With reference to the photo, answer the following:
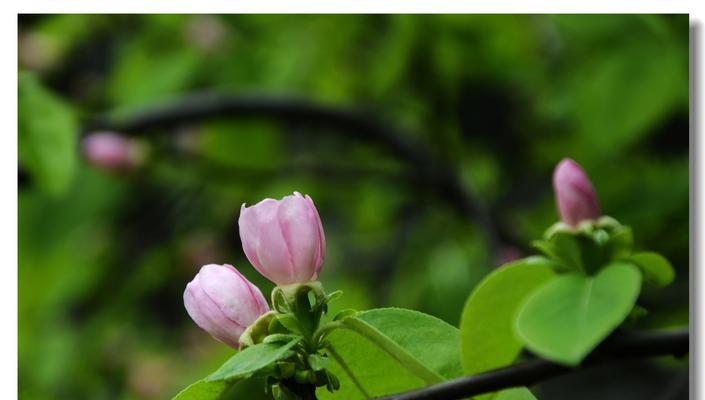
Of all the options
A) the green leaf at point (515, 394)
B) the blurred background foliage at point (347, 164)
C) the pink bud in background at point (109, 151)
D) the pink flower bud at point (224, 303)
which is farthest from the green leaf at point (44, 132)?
the green leaf at point (515, 394)

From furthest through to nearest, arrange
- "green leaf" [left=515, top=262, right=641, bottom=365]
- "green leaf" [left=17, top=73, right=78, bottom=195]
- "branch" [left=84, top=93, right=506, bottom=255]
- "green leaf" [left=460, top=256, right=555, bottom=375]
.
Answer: "branch" [left=84, top=93, right=506, bottom=255]
"green leaf" [left=17, top=73, right=78, bottom=195]
"green leaf" [left=460, top=256, right=555, bottom=375]
"green leaf" [left=515, top=262, right=641, bottom=365]

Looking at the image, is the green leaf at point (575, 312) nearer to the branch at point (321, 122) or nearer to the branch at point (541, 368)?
the branch at point (541, 368)

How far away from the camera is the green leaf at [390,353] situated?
2.13 feet

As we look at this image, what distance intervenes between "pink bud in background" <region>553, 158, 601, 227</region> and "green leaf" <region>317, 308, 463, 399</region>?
11cm

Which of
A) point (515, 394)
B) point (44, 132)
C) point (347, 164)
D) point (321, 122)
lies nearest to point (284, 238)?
point (515, 394)

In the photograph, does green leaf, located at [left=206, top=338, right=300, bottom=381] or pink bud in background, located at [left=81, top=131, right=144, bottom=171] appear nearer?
green leaf, located at [left=206, top=338, right=300, bottom=381]

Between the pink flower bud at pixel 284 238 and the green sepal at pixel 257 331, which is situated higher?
the pink flower bud at pixel 284 238

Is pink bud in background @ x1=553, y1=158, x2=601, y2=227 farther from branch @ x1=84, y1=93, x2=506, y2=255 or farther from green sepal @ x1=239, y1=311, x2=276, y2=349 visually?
branch @ x1=84, y1=93, x2=506, y2=255

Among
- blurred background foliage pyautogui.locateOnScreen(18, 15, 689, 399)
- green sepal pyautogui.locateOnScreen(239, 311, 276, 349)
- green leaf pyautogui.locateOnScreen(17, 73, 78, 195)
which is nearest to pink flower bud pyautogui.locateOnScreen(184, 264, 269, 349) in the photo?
green sepal pyautogui.locateOnScreen(239, 311, 276, 349)

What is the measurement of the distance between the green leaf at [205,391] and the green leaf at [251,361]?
0.03 meters

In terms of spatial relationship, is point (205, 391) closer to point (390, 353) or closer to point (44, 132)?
point (390, 353)

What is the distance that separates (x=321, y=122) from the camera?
183 centimetres

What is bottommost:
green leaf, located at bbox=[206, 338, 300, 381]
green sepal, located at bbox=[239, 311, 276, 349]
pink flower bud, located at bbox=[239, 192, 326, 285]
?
green leaf, located at bbox=[206, 338, 300, 381]

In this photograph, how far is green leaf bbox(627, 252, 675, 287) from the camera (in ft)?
2.18
